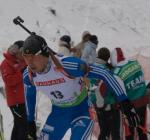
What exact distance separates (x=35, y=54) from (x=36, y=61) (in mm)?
88

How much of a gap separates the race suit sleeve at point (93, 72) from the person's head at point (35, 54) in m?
0.24

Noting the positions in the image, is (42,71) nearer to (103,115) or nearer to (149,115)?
(103,115)


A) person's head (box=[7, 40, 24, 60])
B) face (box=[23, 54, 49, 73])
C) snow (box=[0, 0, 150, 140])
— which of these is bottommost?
face (box=[23, 54, 49, 73])

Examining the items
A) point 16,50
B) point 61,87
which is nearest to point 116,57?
point 16,50

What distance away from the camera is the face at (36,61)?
197 inches

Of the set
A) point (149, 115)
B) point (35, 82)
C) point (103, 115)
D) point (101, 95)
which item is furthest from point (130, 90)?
point (149, 115)

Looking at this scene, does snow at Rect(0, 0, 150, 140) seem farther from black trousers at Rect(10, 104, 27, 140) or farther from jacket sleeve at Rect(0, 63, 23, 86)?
jacket sleeve at Rect(0, 63, 23, 86)

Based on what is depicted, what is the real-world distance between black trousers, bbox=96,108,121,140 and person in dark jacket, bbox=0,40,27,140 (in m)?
1.13

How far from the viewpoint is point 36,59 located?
5.02 meters

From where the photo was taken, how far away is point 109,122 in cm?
730

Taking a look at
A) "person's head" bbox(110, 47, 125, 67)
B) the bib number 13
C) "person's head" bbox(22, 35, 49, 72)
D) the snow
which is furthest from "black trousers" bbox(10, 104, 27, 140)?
the snow

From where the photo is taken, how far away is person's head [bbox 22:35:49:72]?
4996 mm

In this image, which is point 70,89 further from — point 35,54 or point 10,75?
point 10,75

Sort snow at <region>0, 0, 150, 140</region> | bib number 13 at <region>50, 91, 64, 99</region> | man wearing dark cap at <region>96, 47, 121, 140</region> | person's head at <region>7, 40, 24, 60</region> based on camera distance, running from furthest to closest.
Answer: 1. snow at <region>0, 0, 150, 140</region>
2. person's head at <region>7, 40, 24, 60</region>
3. man wearing dark cap at <region>96, 47, 121, 140</region>
4. bib number 13 at <region>50, 91, 64, 99</region>
